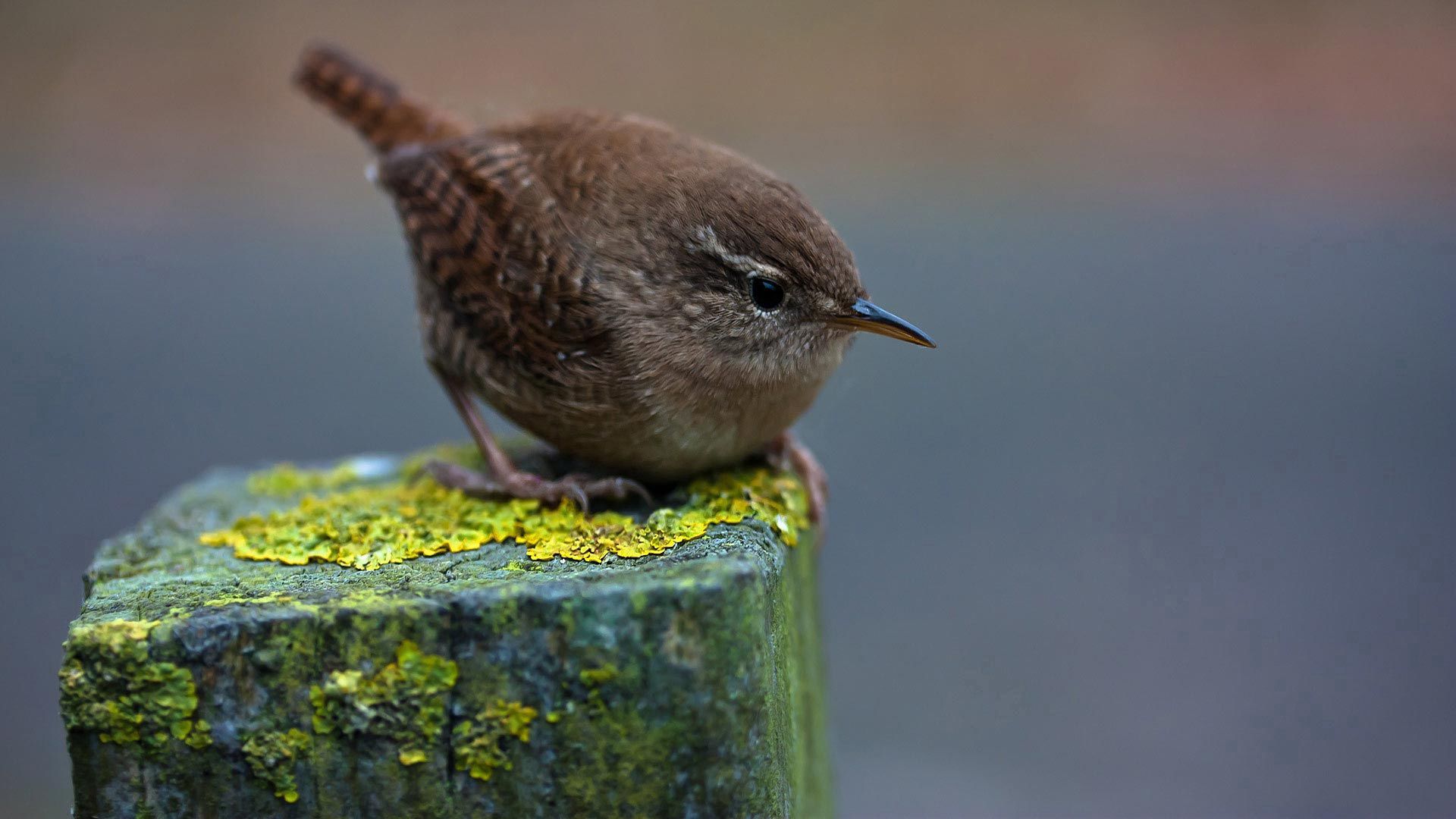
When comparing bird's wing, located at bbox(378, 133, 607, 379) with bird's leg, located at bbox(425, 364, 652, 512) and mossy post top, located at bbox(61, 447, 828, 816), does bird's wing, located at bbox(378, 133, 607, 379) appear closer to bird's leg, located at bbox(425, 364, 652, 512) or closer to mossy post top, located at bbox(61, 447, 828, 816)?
bird's leg, located at bbox(425, 364, 652, 512)

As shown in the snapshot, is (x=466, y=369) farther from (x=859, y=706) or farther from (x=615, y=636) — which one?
(x=859, y=706)

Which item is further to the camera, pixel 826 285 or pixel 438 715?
pixel 826 285

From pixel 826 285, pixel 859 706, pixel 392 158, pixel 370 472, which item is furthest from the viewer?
pixel 859 706

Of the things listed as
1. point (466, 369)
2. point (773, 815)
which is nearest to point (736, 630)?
point (773, 815)

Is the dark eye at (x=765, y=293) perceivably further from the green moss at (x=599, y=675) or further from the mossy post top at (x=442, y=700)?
the green moss at (x=599, y=675)

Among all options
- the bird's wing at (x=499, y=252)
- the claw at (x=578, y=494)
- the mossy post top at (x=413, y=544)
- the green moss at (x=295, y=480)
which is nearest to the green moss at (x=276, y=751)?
the mossy post top at (x=413, y=544)

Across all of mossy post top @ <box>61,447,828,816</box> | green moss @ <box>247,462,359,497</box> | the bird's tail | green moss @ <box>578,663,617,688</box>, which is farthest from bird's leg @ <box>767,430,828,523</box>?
the bird's tail
